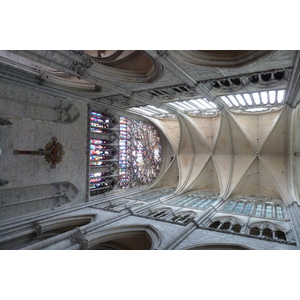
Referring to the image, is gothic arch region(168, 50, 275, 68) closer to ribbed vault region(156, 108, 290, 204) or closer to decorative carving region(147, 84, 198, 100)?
decorative carving region(147, 84, 198, 100)

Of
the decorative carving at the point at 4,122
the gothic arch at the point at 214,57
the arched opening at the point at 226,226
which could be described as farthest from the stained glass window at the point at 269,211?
the decorative carving at the point at 4,122

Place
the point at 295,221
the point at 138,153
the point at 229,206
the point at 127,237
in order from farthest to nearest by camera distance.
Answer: the point at 138,153, the point at 229,206, the point at 127,237, the point at 295,221

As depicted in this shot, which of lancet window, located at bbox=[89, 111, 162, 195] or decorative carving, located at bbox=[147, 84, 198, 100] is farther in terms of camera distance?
lancet window, located at bbox=[89, 111, 162, 195]

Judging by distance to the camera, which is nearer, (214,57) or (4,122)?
(214,57)

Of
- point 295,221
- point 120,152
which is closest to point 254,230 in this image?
point 295,221

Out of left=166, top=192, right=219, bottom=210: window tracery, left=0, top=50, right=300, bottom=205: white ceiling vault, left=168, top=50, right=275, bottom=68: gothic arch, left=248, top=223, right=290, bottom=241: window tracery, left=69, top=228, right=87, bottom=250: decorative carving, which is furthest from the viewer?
left=166, top=192, right=219, bottom=210: window tracery

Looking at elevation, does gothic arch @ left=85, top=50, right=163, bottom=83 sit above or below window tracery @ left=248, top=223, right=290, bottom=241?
above

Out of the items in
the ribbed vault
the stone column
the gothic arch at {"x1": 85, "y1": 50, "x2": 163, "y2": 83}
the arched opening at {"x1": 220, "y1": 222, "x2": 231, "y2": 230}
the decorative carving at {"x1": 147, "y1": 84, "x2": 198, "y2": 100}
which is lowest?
the arched opening at {"x1": 220, "y1": 222, "x2": 231, "y2": 230}

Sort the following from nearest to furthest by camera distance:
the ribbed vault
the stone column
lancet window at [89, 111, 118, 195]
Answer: the stone column → lancet window at [89, 111, 118, 195] → the ribbed vault

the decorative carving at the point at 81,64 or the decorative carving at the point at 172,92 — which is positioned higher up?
the decorative carving at the point at 81,64

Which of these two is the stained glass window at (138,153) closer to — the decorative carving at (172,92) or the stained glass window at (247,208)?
the decorative carving at (172,92)

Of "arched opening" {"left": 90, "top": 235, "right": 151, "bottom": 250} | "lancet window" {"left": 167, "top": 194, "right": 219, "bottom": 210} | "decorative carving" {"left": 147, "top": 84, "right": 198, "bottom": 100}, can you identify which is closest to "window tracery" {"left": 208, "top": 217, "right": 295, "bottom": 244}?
"lancet window" {"left": 167, "top": 194, "right": 219, "bottom": 210}

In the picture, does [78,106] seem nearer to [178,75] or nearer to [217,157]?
[178,75]

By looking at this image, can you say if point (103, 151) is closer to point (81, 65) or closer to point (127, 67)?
point (127, 67)
